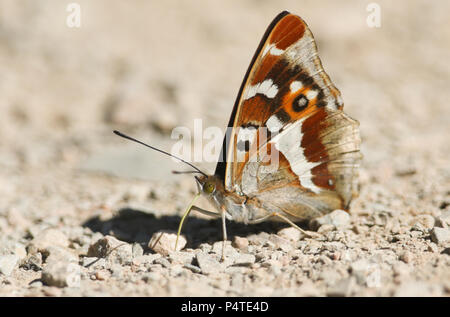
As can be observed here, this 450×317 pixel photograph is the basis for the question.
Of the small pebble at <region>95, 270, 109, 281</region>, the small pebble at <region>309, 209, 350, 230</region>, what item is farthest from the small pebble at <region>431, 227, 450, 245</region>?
the small pebble at <region>95, 270, 109, 281</region>

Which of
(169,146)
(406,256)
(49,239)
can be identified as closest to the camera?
(406,256)

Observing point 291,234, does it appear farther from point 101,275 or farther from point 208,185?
point 101,275

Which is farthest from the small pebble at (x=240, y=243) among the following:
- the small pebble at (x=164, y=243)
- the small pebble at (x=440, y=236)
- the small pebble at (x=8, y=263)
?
the small pebble at (x=8, y=263)

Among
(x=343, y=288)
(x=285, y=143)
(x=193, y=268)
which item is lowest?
(x=343, y=288)

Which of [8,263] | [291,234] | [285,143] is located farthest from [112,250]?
[285,143]

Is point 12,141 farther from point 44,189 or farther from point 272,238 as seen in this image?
point 272,238
